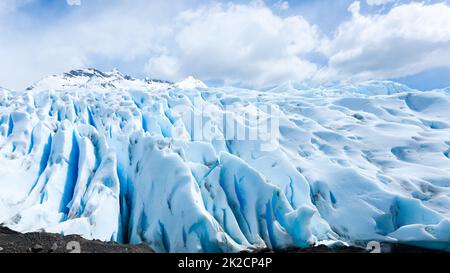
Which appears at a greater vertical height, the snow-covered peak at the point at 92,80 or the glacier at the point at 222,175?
the snow-covered peak at the point at 92,80

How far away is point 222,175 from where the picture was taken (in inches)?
436

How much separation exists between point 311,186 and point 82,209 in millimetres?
6530

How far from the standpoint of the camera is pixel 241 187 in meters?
Answer: 10.9

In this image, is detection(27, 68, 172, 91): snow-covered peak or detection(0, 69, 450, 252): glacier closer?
detection(0, 69, 450, 252): glacier

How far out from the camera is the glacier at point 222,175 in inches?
386

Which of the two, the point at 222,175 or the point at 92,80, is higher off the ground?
the point at 92,80

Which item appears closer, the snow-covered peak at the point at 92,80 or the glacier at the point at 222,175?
the glacier at the point at 222,175

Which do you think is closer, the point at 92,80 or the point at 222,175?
the point at 222,175

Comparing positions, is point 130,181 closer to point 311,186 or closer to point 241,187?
point 241,187

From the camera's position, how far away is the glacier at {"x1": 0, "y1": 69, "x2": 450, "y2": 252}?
32.2 ft

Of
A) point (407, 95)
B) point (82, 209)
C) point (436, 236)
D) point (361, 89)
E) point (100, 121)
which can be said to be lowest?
point (436, 236)

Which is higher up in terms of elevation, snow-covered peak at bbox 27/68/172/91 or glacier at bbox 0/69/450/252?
snow-covered peak at bbox 27/68/172/91
